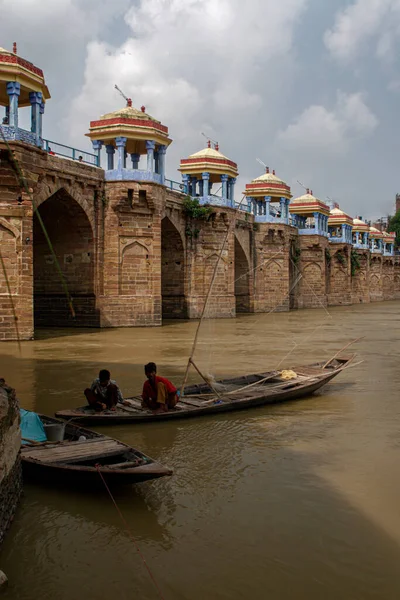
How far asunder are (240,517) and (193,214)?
22.0 meters

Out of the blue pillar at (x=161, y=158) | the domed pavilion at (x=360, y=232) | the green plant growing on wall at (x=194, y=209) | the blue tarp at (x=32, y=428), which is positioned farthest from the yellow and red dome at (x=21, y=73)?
the domed pavilion at (x=360, y=232)

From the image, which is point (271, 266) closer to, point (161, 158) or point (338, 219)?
point (161, 158)

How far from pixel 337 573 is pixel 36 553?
1.87 m

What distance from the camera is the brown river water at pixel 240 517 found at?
346 cm

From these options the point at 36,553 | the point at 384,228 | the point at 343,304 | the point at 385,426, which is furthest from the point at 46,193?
the point at 384,228

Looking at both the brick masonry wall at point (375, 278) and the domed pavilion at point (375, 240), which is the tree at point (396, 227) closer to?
the domed pavilion at point (375, 240)

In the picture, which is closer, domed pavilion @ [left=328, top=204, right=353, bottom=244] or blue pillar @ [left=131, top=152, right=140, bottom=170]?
blue pillar @ [left=131, top=152, right=140, bottom=170]

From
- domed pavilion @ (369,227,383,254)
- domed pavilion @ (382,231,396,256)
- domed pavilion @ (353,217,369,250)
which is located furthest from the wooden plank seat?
domed pavilion @ (382,231,396,256)

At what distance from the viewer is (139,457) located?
4789 mm

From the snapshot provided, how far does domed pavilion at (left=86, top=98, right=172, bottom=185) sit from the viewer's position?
20.8 meters

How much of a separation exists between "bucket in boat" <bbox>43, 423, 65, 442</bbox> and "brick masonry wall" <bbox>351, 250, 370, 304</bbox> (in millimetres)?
45803

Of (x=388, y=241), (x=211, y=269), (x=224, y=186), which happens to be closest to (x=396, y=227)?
(x=388, y=241)

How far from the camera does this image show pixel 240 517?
4344mm

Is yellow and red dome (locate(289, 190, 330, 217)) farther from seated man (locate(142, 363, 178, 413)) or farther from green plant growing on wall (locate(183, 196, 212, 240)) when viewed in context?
seated man (locate(142, 363, 178, 413))
